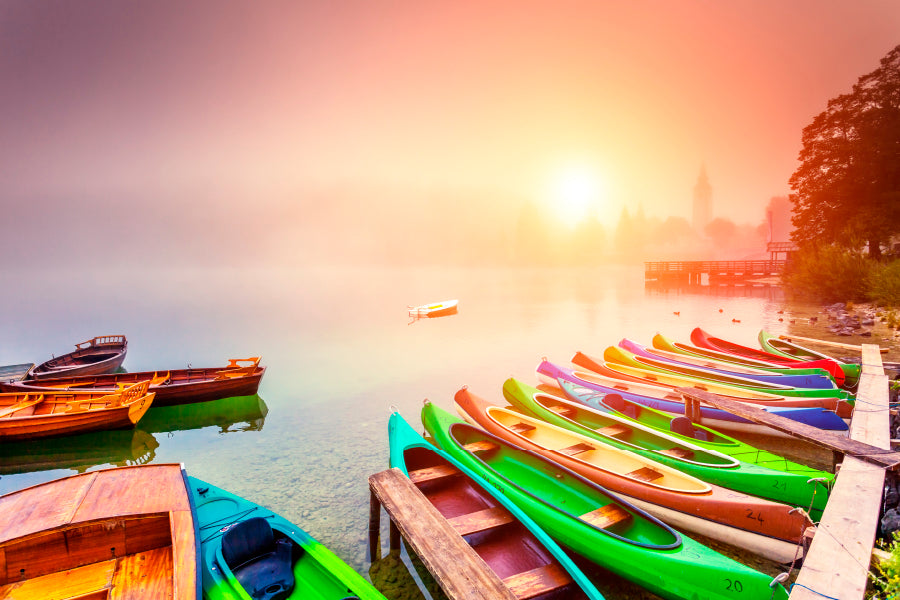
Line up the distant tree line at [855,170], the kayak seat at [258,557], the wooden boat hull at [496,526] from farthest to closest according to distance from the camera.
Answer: the distant tree line at [855,170] → the kayak seat at [258,557] → the wooden boat hull at [496,526]

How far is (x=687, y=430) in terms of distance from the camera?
9.59 m

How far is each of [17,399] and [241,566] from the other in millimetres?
13964

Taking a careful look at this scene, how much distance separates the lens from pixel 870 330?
2380 centimetres

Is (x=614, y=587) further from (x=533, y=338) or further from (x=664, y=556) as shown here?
(x=533, y=338)

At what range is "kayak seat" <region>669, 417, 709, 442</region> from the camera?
375 inches

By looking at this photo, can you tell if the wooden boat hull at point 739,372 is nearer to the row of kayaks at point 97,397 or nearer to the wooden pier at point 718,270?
the row of kayaks at point 97,397

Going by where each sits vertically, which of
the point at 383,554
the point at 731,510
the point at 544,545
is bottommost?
the point at 383,554

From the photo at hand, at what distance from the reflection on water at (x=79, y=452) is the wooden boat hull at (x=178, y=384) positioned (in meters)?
1.70

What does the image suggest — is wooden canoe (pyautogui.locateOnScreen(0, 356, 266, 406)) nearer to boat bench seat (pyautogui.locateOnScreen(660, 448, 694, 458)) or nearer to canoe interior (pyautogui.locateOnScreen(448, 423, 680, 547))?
canoe interior (pyautogui.locateOnScreen(448, 423, 680, 547))

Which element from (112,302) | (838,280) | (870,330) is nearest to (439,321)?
(870,330)

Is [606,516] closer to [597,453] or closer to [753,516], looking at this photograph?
[753,516]

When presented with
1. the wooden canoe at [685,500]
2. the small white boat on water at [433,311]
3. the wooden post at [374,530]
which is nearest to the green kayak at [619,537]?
the wooden canoe at [685,500]

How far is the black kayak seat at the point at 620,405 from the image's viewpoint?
1138 centimetres

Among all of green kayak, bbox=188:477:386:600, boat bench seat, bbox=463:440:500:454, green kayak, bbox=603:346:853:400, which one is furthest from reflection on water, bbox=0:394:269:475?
green kayak, bbox=603:346:853:400
